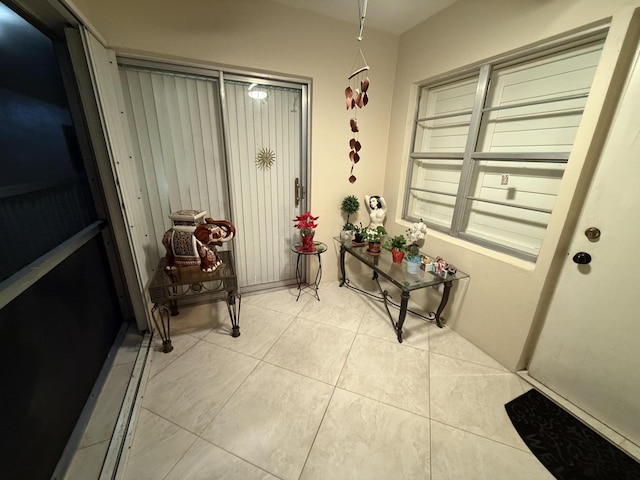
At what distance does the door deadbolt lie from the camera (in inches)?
48.8

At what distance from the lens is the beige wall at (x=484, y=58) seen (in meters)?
1.20

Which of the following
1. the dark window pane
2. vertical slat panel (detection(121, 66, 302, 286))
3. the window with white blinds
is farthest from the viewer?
vertical slat panel (detection(121, 66, 302, 286))

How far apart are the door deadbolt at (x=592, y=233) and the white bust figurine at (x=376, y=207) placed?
4.81ft

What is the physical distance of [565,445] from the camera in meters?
1.21

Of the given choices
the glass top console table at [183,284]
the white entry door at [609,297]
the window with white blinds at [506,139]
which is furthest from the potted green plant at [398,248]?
the glass top console table at [183,284]

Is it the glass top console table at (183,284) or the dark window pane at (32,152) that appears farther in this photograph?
the glass top console table at (183,284)

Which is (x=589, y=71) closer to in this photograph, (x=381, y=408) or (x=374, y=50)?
(x=374, y=50)

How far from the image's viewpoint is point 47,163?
1169mm

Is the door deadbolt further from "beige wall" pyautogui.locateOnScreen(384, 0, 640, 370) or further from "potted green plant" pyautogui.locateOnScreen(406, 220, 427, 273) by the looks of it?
"potted green plant" pyautogui.locateOnScreen(406, 220, 427, 273)

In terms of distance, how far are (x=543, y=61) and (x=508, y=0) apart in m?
0.42

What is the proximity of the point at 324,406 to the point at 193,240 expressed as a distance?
1.34m

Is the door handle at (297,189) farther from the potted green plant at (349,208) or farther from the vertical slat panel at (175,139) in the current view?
the vertical slat panel at (175,139)

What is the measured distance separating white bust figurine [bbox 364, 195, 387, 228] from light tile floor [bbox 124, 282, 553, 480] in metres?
1.05

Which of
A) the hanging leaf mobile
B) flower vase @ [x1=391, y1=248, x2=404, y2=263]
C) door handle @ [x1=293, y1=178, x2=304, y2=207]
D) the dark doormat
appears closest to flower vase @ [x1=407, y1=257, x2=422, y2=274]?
flower vase @ [x1=391, y1=248, x2=404, y2=263]
